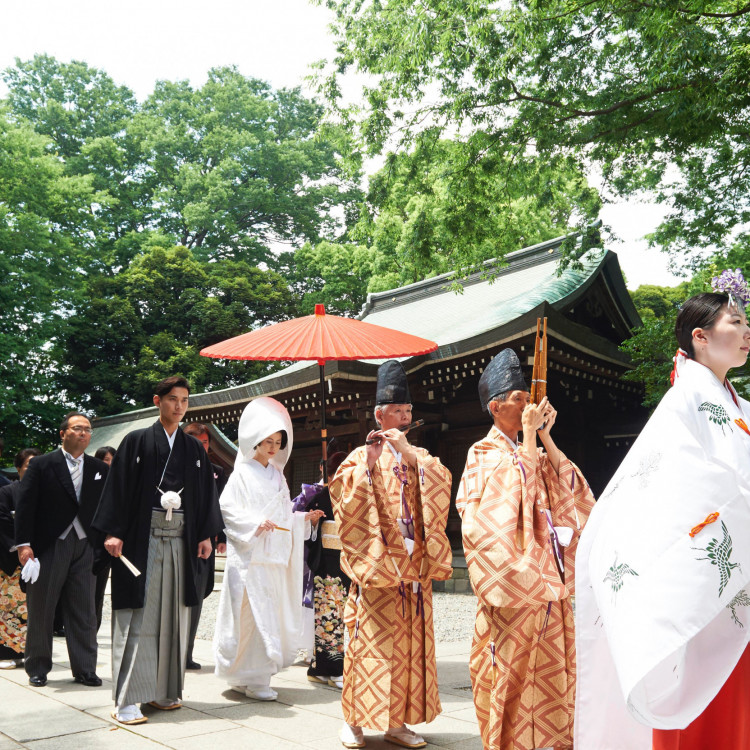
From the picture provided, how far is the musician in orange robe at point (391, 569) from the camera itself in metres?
3.53

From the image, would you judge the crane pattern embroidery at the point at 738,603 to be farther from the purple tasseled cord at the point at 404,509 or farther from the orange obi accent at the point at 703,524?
the purple tasseled cord at the point at 404,509

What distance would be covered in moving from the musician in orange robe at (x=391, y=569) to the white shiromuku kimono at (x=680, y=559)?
130 centimetres

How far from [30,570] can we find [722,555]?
4433 millimetres

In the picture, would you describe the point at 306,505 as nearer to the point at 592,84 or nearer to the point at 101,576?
the point at 101,576

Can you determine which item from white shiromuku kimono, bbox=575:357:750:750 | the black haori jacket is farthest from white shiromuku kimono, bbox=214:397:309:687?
white shiromuku kimono, bbox=575:357:750:750

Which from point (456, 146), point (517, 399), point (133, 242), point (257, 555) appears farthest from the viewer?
point (133, 242)

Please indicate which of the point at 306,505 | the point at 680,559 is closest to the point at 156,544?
the point at 306,505

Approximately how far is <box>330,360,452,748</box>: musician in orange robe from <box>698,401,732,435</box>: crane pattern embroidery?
60.7 inches

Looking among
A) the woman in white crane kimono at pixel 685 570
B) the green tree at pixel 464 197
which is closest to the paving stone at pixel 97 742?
the woman in white crane kimono at pixel 685 570

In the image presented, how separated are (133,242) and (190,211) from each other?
241cm

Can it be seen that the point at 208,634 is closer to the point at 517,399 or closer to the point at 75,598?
the point at 75,598

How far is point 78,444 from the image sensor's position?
5.40 m

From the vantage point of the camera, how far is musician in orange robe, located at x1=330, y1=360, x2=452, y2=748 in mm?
3529

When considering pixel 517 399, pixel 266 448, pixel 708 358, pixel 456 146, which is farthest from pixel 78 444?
pixel 456 146
